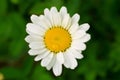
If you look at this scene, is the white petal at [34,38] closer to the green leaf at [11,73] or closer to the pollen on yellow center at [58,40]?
the pollen on yellow center at [58,40]

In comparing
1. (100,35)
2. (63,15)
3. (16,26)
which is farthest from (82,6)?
(63,15)

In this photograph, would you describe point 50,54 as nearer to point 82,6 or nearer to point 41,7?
point 41,7

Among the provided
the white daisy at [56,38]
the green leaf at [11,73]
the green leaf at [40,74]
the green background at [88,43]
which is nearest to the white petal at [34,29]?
the white daisy at [56,38]

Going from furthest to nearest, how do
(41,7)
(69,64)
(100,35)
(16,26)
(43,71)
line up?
(100,35) → (16,26) → (43,71) → (41,7) → (69,64)

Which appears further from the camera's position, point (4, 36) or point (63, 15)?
point (4, 36)

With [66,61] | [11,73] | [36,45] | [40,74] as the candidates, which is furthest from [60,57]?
[11,73]

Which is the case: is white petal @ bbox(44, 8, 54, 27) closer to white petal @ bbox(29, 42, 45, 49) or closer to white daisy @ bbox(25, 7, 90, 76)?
white daisy @ bbox(25, 7, 90, 76)
